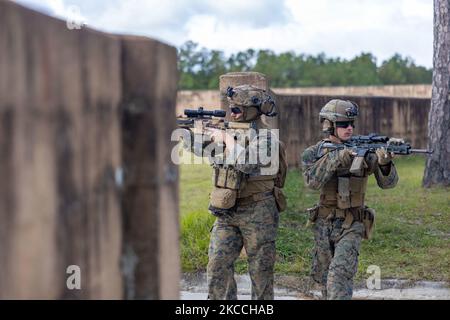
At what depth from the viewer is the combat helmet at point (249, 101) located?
566 centimetres

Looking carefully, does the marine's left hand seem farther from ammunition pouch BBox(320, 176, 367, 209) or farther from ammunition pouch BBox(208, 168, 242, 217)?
ammunition pouch BBox(208, 168, 242, 217)

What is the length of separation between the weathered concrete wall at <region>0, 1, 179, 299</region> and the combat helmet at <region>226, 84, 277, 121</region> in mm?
2822

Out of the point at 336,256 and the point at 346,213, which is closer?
the point at 336,256

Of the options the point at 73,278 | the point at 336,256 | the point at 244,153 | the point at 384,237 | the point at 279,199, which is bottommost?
the point at 384,237

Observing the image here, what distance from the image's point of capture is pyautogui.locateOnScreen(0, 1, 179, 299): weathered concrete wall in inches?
81.7

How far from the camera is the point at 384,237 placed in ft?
27.9

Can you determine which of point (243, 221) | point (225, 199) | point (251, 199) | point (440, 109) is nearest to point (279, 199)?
point (251, 199)

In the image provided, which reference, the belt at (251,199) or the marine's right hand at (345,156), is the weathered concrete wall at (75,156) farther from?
the marine's right hand at (345,156)

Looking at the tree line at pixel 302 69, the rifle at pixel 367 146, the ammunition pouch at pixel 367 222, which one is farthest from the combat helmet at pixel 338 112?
the tree line at pixel 302 69

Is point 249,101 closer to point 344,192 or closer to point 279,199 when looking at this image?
point 279,199

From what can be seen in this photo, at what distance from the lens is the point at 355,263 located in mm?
5410

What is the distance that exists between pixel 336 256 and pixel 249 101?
51.1 inches

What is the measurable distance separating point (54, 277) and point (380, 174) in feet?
12.6

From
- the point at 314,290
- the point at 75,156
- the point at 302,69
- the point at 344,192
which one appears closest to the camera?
the point at 75,156
